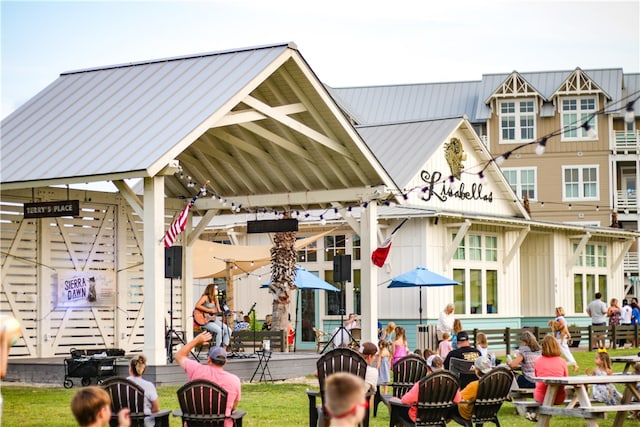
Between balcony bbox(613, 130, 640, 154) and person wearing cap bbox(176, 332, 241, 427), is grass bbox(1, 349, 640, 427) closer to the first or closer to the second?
person wearing cap bbox(176, 332, 241, 427)

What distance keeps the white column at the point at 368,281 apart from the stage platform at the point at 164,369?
135 centimetres

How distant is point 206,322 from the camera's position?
2056 centimetres

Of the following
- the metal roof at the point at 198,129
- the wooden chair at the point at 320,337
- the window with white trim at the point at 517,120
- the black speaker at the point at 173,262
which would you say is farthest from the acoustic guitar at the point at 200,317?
the window with white trim at the point at 517,120

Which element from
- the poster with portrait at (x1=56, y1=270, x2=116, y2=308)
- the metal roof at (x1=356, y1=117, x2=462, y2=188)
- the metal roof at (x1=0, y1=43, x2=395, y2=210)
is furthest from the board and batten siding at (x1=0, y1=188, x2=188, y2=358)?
the metal roof at (x1=356, y1=117, x2=462, y2=188)

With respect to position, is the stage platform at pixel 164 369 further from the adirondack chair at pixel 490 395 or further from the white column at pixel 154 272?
the adirondack chair at pixel 490 395

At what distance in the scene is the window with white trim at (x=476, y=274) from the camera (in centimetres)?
3259

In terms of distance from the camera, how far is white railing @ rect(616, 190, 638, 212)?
50341 mm

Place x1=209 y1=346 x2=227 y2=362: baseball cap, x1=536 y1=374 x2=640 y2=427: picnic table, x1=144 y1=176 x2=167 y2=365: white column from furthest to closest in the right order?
x1=144 y1=176 x2=167 y2=365: white column < x1=536 y1=374 x2=640 y2=427: picnic table < x1=209 y1=346 x2=227 y2=362: baseball cap

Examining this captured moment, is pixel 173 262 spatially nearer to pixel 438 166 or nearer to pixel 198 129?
pixel 198 129

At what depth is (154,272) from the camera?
18.1 metres

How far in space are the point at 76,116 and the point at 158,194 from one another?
360 cm

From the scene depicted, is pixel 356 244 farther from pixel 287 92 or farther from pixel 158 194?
pixel 158 194

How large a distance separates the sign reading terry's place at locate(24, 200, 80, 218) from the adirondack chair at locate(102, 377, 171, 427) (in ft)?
31.1

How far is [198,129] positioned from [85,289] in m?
5.51
